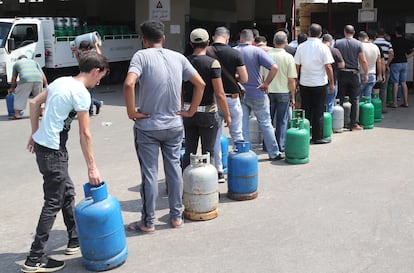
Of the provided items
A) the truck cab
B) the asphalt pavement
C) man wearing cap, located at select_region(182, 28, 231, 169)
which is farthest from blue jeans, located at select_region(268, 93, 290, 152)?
the truck cab

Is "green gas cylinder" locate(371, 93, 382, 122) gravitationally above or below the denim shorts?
below

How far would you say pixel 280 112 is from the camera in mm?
7371

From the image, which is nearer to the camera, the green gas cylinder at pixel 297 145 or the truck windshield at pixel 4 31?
the green gas cylinder at pixel 297 145

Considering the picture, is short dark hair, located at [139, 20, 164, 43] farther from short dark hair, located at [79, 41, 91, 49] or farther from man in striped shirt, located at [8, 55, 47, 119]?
man in striped shirt, located at [8, 55, 47, 119]

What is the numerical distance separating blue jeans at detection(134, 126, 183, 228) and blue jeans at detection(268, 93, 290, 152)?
310 centimetres

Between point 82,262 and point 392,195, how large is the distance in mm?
3482

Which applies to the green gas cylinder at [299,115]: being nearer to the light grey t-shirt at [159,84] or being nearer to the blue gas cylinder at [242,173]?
the blue gas cylinder at [242,173]

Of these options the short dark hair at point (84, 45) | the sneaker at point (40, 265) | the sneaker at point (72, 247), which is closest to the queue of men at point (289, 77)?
the sneaker at point (72, 247)

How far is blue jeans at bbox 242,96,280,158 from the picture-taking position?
22.3ft

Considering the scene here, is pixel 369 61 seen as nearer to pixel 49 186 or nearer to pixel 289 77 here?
pixel 289 77

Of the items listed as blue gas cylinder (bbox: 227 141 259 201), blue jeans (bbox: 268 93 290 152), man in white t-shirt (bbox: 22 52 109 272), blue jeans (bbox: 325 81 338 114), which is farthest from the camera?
blue jeans (bbox: 325 81 338 114)

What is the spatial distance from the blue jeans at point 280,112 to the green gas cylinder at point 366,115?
2442 mm

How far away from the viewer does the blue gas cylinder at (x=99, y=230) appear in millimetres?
3721

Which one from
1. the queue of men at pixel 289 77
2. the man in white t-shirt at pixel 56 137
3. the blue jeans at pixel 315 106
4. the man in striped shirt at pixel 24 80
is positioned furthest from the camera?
the man in striped shirt at pixel 24 80
